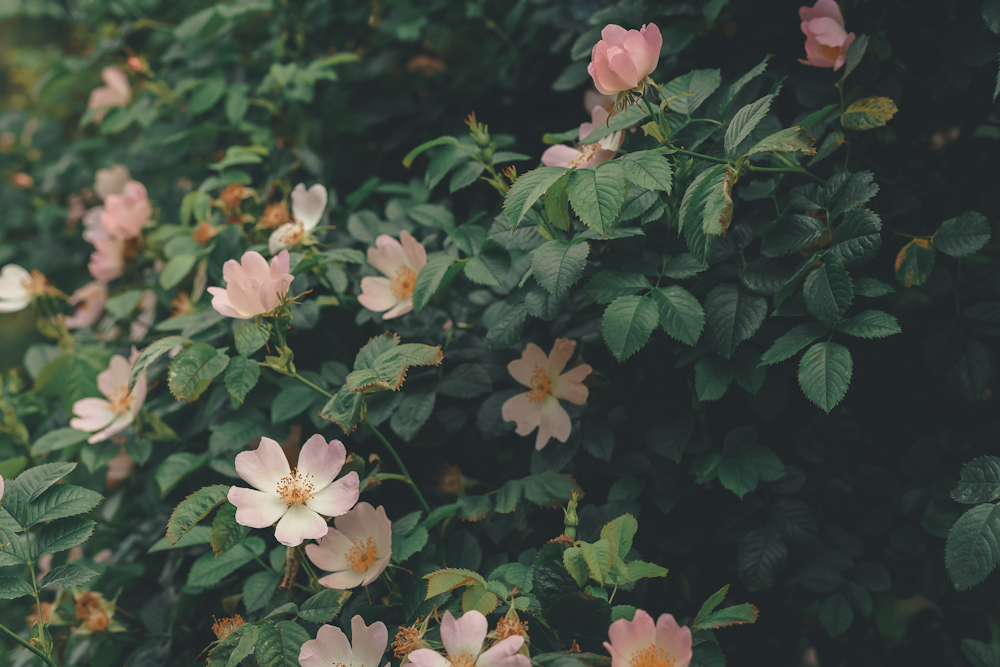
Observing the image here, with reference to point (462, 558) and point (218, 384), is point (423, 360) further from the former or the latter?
point (218, 384)

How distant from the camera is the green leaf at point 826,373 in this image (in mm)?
875

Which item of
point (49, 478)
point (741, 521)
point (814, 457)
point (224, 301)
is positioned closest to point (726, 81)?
point (814, 457)

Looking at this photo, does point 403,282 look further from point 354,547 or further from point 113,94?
point 113,94

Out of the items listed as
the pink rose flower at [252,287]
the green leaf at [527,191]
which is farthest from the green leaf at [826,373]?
the pink rose flower at [252,287]

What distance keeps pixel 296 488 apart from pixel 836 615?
3.11ft

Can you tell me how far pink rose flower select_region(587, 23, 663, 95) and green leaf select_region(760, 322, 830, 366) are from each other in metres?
0.43

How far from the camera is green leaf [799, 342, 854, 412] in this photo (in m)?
0.88

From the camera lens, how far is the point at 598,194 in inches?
35.1

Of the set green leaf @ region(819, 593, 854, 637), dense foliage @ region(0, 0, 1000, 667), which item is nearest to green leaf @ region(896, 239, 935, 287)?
dense foliage @ region(0, 0, 1000, 667)

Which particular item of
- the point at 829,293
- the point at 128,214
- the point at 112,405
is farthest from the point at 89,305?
the point at 829,293

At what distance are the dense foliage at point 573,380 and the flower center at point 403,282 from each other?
0.02 meters

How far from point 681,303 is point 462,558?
543mm

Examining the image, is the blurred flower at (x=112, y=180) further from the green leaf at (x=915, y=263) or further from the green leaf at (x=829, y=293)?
the green leaf at (x=915, y=263)

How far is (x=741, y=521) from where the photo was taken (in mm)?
1129
